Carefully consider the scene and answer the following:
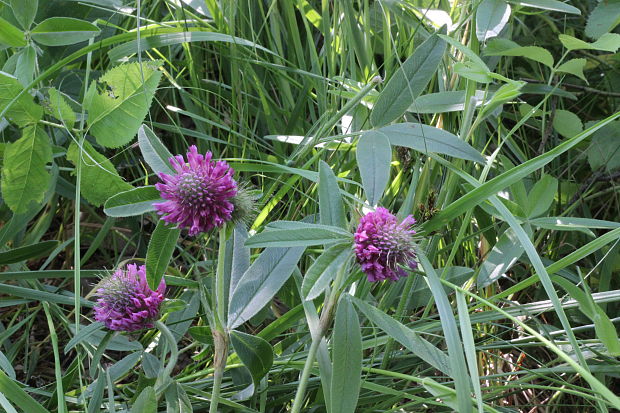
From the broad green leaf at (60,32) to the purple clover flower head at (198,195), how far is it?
0.37m

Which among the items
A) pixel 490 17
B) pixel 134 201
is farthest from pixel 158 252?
pixel 490 17

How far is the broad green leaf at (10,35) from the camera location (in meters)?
1.00

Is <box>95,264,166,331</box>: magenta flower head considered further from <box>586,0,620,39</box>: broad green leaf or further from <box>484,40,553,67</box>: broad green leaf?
<box>586,0,620,39</box>: broad green leaf

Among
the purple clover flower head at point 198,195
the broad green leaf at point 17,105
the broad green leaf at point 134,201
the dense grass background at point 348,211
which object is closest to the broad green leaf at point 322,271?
the dense grass background at point 348,211

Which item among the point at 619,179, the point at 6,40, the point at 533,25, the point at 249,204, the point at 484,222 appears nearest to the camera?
the point at 249,204

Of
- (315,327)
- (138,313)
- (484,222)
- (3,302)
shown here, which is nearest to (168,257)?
(138,313)

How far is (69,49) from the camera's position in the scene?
1.29 m

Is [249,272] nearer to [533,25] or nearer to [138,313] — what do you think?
[138,313]

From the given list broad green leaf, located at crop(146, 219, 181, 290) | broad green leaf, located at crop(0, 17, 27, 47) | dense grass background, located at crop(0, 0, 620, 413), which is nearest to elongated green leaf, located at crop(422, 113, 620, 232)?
dense grass background, located at crop(0, 0, 620, 413)

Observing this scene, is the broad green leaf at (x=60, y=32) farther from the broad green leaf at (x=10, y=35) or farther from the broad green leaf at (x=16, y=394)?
the broad green leaf at (x=16, y=394)

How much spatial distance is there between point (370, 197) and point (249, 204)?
0.44ft

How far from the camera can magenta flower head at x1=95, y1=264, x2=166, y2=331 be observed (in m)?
0.84

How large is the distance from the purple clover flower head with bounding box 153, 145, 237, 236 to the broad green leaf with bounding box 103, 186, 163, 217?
0.06 m

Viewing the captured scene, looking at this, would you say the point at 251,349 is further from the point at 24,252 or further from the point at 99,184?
the point at 24,252
